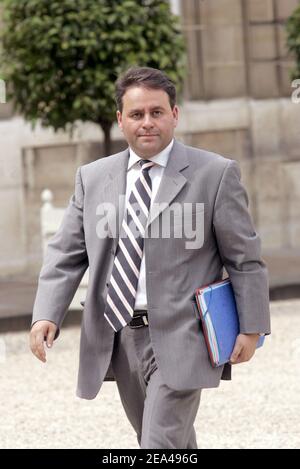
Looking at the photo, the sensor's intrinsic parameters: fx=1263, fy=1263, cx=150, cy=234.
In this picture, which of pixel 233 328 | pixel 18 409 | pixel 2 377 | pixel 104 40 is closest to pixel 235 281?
pixel 233 328

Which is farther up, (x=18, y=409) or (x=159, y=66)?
(x=159, y=66)

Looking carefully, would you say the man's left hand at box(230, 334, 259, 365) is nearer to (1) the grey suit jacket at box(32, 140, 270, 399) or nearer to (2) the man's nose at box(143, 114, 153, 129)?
(1) the grey suit jacket at box(32, 140, 270, 399)

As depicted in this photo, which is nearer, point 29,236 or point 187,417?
point 187,417

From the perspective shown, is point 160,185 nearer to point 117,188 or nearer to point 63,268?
point 117,188

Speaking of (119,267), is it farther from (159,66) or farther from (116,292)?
(159,66)

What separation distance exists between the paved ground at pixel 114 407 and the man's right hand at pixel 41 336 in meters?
1.95

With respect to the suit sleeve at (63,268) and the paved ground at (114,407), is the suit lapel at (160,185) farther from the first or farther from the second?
the paved ground at (114,407)

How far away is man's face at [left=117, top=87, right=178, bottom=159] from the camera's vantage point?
4.25 m

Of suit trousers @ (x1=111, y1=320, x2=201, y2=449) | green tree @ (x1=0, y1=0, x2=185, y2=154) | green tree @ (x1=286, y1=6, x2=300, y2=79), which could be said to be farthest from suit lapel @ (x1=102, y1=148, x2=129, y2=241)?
green tree @ (x1=286, y1=6, x2=300, y2=79)

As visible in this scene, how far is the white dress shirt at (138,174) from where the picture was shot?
14.0 feet

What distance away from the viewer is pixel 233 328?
4.32m

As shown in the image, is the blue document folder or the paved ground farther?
the paved ground

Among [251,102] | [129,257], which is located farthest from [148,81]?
[251,102]

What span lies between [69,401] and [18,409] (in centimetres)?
34
